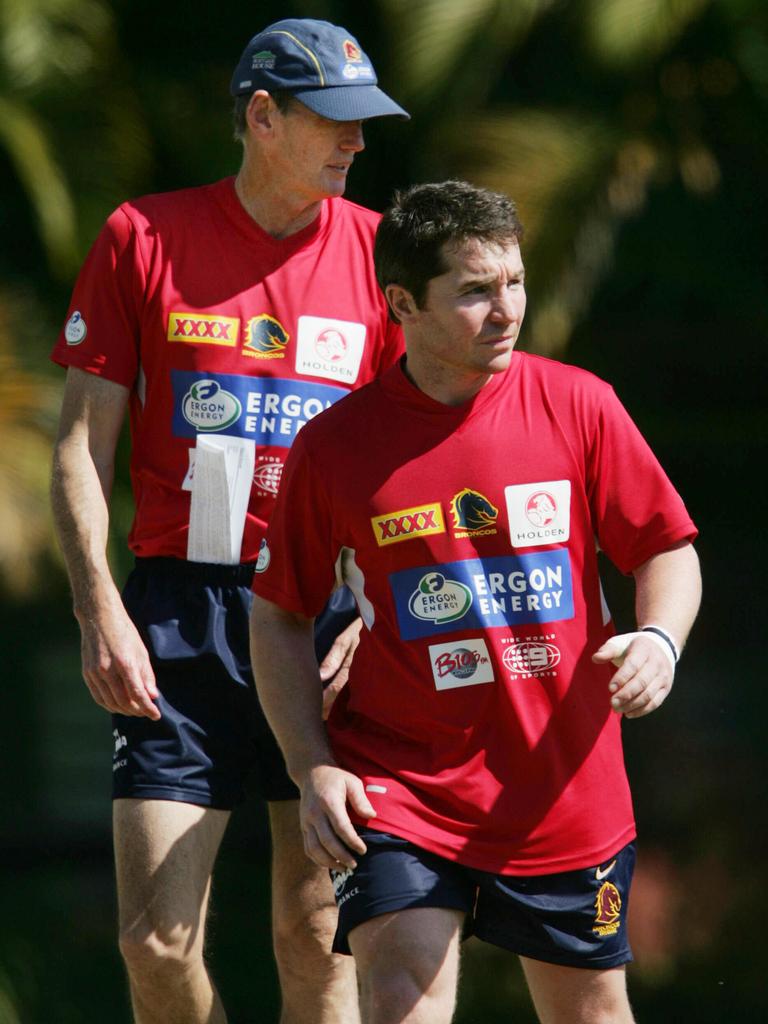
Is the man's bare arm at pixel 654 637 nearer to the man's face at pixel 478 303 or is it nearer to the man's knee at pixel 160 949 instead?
the man's face at pixel 478 303

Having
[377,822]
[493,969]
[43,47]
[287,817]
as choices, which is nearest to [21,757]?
[493,969]

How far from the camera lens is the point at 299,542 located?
3.72 meters

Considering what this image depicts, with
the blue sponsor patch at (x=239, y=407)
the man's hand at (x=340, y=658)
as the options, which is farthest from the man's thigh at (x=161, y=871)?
the blue sponsor patch at (x=239, y=407)

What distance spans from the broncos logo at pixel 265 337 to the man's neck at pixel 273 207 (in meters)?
0.21

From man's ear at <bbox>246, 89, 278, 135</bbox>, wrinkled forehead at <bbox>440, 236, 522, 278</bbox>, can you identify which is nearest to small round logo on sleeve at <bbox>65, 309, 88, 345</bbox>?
man's ear at <bbox>246, 89, 278, 135</bbox>

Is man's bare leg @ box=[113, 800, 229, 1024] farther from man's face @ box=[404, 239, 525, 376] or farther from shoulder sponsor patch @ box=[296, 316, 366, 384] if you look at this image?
man's face @ box=[404, 239, 525, 376]

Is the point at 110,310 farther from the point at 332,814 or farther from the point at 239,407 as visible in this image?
the point at 332,814

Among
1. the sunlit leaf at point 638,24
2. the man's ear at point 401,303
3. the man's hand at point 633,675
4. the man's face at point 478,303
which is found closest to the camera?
the man's hand at point 633,675

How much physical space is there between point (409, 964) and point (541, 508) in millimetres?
918

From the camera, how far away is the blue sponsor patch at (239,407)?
427 centimetres

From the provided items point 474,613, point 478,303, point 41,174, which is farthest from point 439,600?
point 41,174

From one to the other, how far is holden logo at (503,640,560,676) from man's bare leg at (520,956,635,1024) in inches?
23.5

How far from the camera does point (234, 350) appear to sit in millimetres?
4285

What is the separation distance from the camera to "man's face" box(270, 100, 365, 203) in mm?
4207
